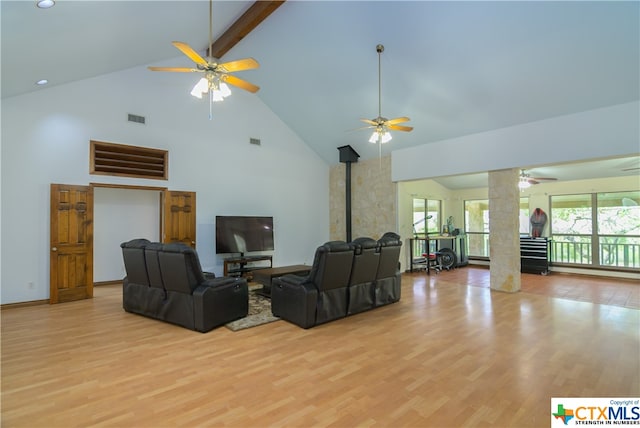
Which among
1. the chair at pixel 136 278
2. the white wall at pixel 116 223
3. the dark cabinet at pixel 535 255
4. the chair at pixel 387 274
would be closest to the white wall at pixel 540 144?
the chair at pixel 387 274

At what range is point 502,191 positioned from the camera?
5934 millimetres

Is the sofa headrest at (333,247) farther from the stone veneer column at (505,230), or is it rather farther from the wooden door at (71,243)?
the wooden door at (71,243)

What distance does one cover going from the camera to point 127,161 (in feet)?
19.5

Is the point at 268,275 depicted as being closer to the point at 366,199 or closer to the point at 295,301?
the point at 295,301

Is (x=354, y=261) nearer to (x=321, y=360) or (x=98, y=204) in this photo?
(x=321, y=360)

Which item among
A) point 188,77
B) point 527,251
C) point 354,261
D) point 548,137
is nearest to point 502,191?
point 548,137

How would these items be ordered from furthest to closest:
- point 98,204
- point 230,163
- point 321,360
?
point 230,163 → point 98,204 → point 321,360

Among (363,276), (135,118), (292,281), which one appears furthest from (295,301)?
(135,118)

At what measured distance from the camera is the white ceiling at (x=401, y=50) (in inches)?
142

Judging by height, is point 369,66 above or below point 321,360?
above

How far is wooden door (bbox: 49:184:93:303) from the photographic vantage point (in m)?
5.08

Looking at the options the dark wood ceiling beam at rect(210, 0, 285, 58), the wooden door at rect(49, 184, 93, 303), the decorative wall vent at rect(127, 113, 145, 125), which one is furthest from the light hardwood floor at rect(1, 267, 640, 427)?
the dark wood ceiling beam at rect(210, 0, 285, 58)

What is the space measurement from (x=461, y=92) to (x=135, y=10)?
5.09m

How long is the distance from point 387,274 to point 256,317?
218cm
